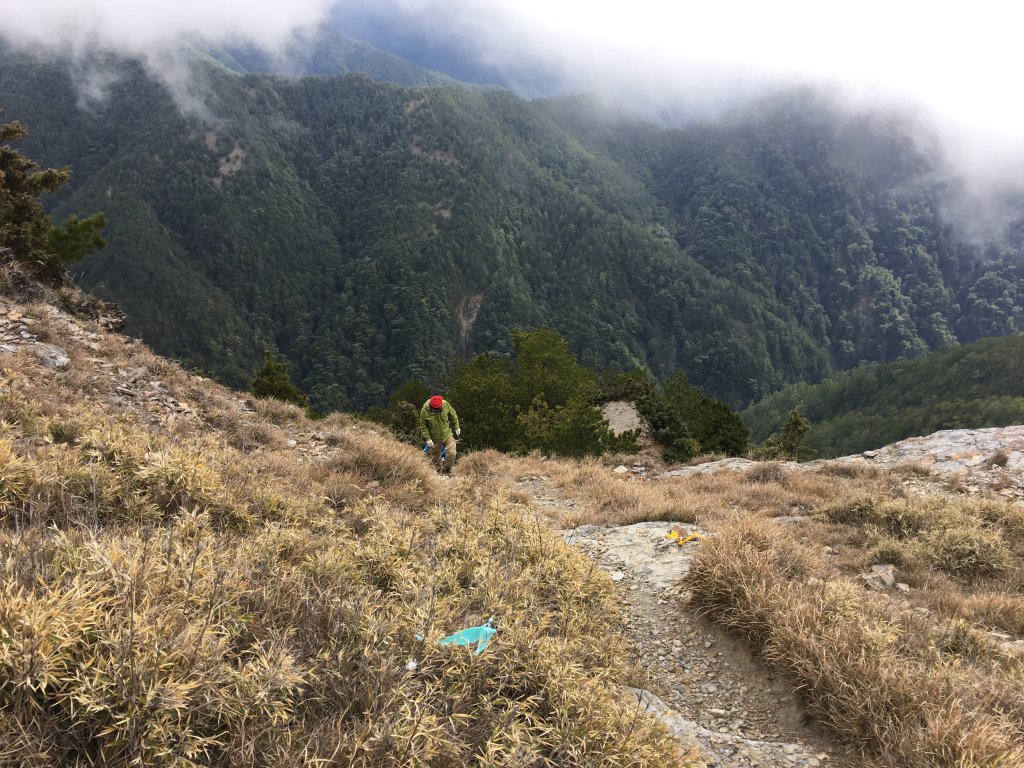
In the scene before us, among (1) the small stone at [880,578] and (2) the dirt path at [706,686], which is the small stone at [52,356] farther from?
(1) the small stone at [880,578]

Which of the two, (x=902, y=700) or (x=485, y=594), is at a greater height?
(x=902, y=700)

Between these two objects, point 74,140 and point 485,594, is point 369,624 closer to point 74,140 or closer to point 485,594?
point 485,594

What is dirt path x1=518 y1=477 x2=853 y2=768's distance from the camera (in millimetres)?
3020

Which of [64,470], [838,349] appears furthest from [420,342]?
[838,349]

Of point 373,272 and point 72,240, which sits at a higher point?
point 72,240

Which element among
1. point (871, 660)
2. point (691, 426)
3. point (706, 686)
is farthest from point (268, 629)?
point (691, 426)

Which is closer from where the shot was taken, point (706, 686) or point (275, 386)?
point (706, 686)

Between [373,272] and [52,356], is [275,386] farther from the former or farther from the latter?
[373,272]

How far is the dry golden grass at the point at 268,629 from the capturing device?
1822 mm

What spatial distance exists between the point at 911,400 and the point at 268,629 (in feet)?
439

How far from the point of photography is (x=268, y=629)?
8.14 ft

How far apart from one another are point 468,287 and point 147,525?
16636 cm

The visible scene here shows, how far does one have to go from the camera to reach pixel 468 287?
166 meters

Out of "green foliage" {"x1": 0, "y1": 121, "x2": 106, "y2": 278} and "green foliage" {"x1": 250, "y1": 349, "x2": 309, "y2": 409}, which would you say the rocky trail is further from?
"green foliage" {"x1": 250, "y1": 349, "x2": 309, "y2": 409}
